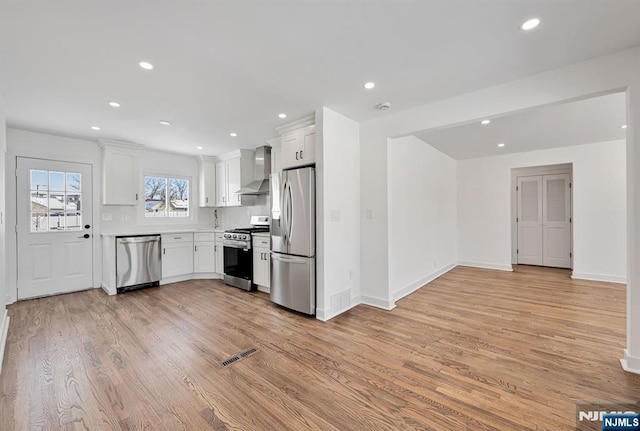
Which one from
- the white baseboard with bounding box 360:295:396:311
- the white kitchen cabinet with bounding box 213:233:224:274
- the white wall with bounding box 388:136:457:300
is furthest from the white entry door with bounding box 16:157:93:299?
the white wall with bounding box 388:136:457:300

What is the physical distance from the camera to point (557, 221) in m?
6.09

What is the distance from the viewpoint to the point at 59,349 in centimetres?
255

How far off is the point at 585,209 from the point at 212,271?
7.32m

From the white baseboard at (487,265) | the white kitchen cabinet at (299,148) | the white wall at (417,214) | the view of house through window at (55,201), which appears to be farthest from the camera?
the white baseboard at (487,265)

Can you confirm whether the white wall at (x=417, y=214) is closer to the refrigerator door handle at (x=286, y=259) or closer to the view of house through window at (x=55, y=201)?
the refrigerator door handle at (x=286, y=259)

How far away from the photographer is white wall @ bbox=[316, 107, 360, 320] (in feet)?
10.7

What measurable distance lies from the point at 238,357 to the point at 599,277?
6.43 m

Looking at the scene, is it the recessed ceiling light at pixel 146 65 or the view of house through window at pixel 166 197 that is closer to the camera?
the recessed ceiling light at pixel 146 65

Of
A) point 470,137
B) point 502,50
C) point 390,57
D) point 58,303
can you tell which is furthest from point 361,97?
point 58,303

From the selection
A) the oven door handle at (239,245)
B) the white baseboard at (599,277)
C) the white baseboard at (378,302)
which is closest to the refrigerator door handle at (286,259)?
the oven door handle at (239,245)

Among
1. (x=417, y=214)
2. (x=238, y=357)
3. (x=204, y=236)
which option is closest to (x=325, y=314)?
A: (x=238, y=357)

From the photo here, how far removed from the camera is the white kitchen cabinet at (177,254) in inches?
192

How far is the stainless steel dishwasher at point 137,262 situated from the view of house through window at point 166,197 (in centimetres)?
87

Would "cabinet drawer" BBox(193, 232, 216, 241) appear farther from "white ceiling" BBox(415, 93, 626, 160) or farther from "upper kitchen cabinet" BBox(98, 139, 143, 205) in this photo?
"white ceiling" BBox(415, 93, 626, 160)
